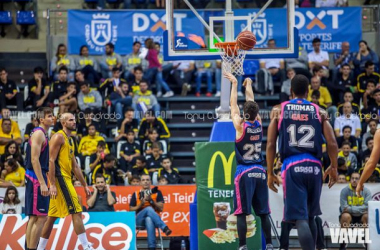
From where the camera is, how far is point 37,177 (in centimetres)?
1149

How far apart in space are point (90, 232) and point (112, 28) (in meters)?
8.69

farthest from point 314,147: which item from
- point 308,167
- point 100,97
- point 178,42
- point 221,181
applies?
point 100,97

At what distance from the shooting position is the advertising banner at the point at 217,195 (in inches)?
463

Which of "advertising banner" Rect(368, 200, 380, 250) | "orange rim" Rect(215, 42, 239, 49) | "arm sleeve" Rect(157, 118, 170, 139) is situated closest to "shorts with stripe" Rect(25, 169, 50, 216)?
"orange rim" Rect(215, 42, 239, 49)

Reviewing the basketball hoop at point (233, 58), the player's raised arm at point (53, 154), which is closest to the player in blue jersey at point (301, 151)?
the basketball hoop at point (233, 58)

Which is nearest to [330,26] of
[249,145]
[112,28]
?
[112,28]

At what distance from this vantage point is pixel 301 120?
9.61 meters

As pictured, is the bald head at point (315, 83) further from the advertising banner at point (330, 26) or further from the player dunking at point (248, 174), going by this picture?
the player dunking at point (248, 174)

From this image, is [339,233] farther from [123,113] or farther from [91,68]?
[91,68]

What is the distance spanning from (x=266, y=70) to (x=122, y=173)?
5.13m

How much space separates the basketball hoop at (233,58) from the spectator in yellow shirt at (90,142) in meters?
5.58

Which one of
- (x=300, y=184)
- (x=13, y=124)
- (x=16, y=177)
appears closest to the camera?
(x=300, y=184)

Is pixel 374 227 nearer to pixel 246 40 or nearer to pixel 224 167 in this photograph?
pixel 224 167

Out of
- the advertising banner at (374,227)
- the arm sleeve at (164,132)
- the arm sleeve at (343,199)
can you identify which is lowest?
the advertising banner at (374,227)
